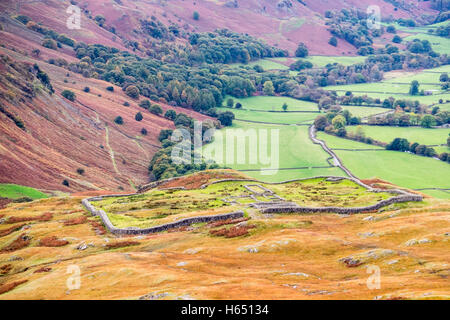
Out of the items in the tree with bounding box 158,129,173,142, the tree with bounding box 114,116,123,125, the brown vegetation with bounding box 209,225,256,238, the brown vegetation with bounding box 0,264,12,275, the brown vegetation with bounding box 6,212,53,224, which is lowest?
the tree with bounding box 158,129,173,142

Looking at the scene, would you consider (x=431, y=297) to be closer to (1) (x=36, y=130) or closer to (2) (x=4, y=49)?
(1) (x=36, y=130)

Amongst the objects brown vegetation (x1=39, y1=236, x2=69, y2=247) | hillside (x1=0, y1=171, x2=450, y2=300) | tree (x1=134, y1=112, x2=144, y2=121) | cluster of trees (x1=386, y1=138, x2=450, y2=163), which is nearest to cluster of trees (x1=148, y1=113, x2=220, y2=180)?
tree (x1=134, y1=112, x2=144, y2=121)

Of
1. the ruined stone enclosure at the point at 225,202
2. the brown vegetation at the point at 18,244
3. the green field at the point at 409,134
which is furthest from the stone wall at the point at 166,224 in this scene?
the green field at the point at 409,134

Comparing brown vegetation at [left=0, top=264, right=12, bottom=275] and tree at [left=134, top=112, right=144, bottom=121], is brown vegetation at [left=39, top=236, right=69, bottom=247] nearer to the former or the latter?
brown vegetation at [left=0, top=264, right=12, bottom=275]
